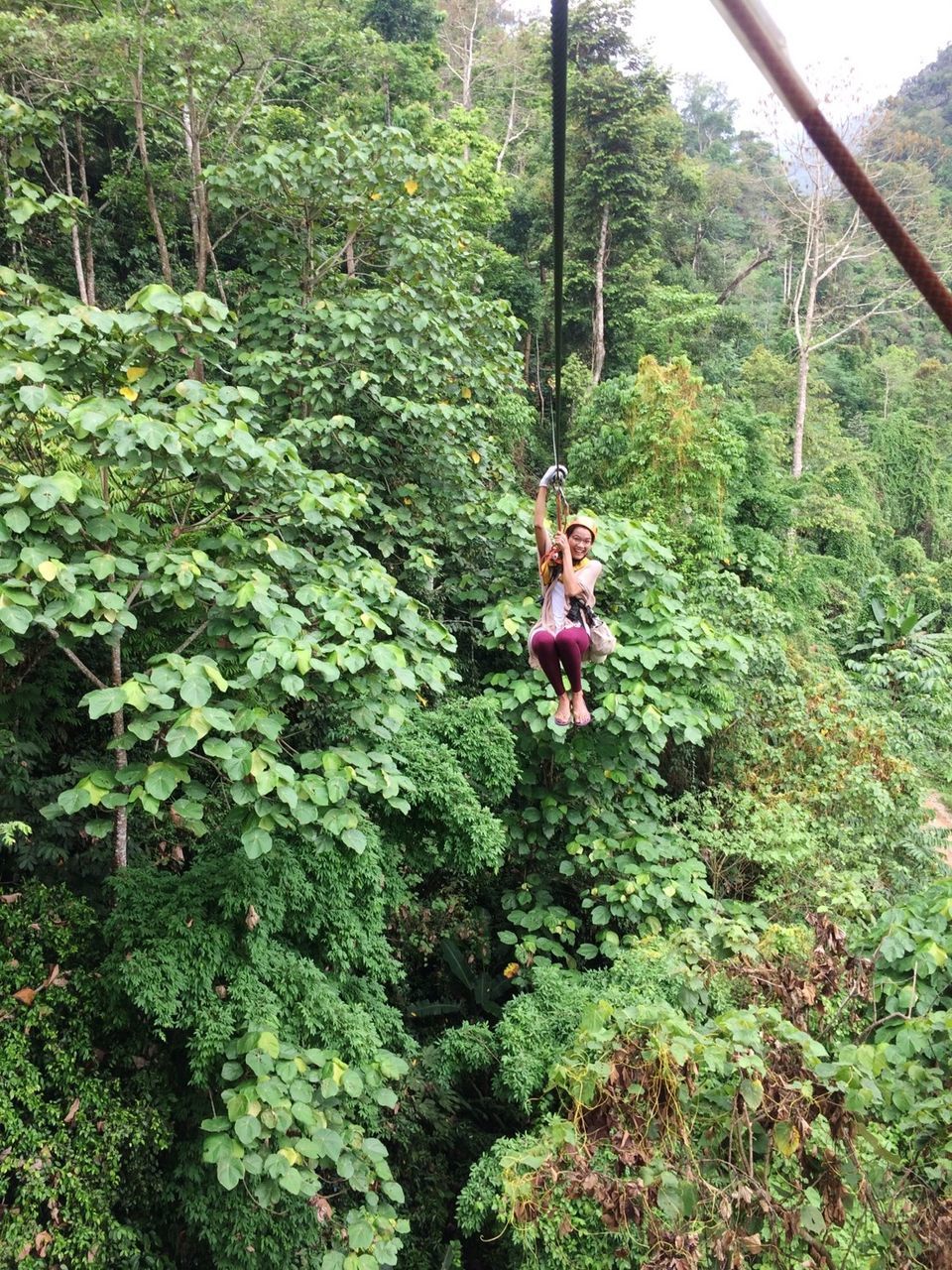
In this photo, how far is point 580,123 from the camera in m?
12.8

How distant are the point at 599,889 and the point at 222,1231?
251cm

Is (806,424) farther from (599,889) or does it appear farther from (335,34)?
(599,889)

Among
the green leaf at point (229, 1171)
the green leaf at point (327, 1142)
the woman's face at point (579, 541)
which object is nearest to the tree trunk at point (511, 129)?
the woman's face at point (579, 541)

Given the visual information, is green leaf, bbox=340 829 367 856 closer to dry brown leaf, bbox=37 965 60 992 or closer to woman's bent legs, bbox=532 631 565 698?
woman's bent legs, bbox=532 631 565 698

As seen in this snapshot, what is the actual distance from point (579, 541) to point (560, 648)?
0.47 meters

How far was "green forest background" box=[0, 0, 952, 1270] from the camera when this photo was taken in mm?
2777

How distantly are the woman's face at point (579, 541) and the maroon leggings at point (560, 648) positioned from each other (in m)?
0.33

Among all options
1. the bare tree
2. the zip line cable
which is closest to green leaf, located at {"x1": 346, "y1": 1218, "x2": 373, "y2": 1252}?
the zip line cable

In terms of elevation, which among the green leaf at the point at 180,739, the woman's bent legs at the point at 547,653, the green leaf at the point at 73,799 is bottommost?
the green leaf at the point at 73,799

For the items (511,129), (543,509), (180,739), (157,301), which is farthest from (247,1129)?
(511,129)

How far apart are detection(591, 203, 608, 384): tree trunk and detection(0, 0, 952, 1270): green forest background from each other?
5.23 meters

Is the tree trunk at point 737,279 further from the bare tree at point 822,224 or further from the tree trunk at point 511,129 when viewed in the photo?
the tree trunk at point 511,129

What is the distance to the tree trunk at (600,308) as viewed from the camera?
13469mm

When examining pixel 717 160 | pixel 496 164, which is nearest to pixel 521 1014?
pixel 496 164
